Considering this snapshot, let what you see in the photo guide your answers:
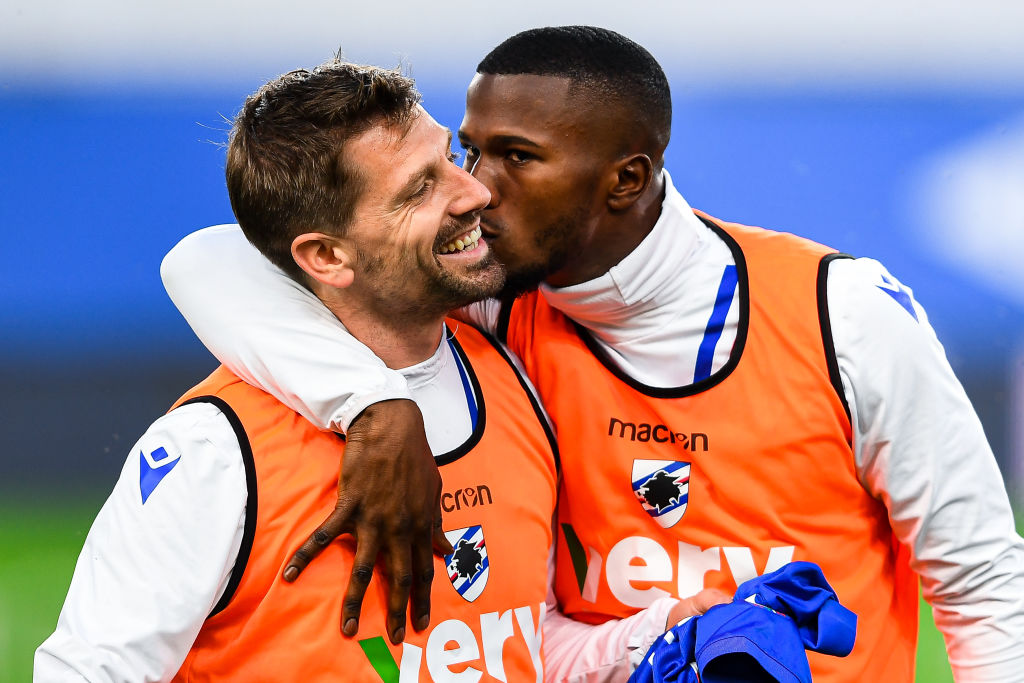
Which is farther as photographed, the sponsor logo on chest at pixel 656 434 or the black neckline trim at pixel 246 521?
the sponsor logo on chest at pixel 656 434

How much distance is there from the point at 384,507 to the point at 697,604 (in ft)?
1.44

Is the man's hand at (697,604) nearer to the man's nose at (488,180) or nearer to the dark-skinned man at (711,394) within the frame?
the dark-skinned man at (711,394)

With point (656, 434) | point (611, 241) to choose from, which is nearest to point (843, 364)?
point (656, 434)

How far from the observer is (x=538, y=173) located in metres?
1.51

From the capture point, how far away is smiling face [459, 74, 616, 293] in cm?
151

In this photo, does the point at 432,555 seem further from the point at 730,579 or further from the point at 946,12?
the point at 946,12

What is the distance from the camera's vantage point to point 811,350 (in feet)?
4.66

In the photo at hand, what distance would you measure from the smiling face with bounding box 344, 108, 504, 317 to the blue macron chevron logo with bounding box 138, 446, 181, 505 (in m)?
0.33

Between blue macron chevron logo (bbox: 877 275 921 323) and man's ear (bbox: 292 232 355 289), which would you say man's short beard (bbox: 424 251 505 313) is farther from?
blue macron chevron logo (bbox: 877 275 921 323)

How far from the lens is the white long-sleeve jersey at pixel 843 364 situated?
1278 millimetres

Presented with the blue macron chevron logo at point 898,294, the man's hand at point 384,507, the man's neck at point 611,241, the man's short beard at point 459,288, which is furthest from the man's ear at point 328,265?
the blue macron chevron logo at point 898,294

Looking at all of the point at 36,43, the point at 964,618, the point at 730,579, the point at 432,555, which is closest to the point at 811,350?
the point at 730,579

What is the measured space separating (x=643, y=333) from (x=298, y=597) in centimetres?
60

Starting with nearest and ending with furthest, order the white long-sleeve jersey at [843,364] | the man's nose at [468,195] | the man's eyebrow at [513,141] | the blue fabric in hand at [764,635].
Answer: the blue fabric in hand at [764,635], the white long-sleeve jersey at [843,364], the man's nose at [468,195], the man's eyebrow at [513,141]
